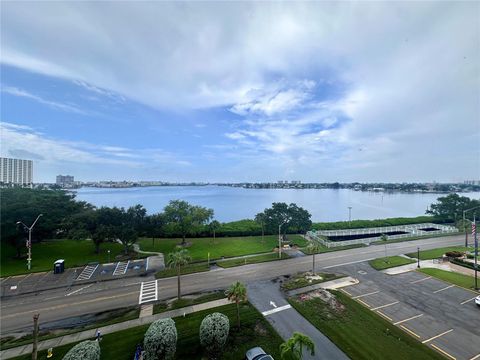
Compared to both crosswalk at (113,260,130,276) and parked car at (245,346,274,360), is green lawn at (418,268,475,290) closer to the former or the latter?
parked car at (245,346,274,360)

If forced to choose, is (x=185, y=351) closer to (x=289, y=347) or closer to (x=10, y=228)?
(x=289, y=347)

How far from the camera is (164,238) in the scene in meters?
55.3

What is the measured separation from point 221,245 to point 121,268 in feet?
62.4

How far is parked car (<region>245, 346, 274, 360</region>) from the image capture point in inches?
626

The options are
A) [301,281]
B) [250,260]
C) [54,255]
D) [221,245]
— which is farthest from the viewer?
[221,245]

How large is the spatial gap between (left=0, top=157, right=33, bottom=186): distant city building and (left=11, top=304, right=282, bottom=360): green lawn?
196 m

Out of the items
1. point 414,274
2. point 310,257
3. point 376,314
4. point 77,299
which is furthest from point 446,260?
point 77,299

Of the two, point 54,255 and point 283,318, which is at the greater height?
point 283,318

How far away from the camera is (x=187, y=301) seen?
25.5 meters

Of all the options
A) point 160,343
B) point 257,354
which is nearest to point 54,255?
point 160,343

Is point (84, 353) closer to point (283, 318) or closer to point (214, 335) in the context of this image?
point (214, 335)

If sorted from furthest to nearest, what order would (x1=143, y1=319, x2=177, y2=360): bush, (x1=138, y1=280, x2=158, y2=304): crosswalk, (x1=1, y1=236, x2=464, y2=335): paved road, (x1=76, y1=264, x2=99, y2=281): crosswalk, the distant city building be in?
the distant city building < (x1=76, y1=264, x2=99, y2=281): crosswalk < (x1=138, y1=280, x2=158, y2=304): crosswalk < (x1=1, y1=236, x2=464, y2=335): paved road < (x1=143, y1=319, x2=177, y2=360): bush

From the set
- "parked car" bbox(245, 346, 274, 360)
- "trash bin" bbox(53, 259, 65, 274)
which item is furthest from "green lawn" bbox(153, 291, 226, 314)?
"trash bin" bbox(53, 259, 65, 274)

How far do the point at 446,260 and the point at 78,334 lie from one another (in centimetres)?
5185
